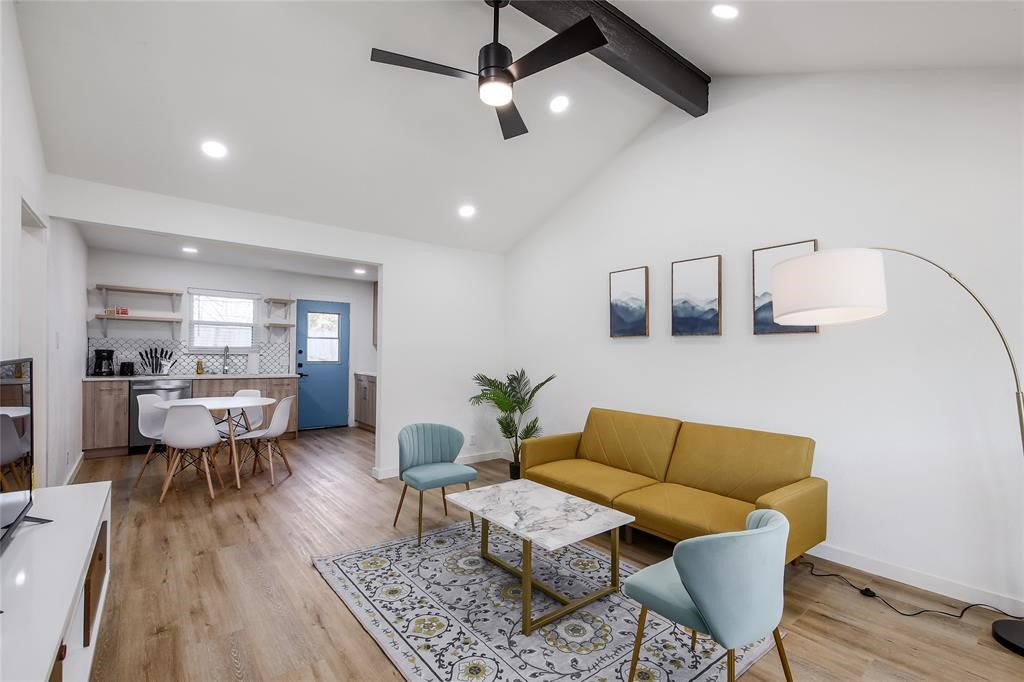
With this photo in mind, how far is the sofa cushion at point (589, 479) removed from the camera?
328cm

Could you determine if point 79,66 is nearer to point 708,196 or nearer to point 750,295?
point 708,196

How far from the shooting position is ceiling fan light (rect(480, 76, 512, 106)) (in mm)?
2378

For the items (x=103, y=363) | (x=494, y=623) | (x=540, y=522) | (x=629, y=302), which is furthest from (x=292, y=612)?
(x=103, y=363)

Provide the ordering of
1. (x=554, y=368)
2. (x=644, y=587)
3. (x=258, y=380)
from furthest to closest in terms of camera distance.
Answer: (x=258, y=380)
(x=554, y=368)
(x=644, y=587)

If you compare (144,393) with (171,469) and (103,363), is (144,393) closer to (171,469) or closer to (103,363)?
(103,363)

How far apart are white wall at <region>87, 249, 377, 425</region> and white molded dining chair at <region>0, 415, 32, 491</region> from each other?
5170 millimetres

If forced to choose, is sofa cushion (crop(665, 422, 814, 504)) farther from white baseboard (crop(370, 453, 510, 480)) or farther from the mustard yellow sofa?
white baseboard (crop(370, 453, 510, 480))

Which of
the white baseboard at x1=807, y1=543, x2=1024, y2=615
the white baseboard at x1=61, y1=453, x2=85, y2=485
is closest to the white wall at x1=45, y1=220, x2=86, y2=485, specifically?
the white baseboard at x1=61, y1=453, x2=85, y2=485

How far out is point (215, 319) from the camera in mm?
6695

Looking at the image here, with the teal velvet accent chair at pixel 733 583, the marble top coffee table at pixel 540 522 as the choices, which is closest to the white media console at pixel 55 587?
the marble top coffee table at pixel 540 522

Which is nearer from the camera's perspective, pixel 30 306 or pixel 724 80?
pixel 30 306

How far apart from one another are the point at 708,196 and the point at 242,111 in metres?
3.49

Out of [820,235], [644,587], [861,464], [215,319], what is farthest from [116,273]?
[861,464]

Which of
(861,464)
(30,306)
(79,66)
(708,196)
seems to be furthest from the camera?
(708,196)
